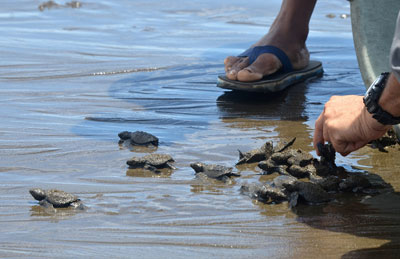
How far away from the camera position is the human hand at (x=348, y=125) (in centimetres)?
204

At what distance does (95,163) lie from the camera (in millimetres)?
2670

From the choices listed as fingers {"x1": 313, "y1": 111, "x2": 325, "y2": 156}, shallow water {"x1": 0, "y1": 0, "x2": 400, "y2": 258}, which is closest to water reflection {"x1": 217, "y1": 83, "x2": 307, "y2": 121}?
shallow water {"x1": 0, "y1": 0, "x2": 400, "y2": 258}

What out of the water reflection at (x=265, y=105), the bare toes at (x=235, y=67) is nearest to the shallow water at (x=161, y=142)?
the water reflection at (x=265, y=105)

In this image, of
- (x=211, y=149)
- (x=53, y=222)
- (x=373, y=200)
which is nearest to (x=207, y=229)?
(x=53, y=222)

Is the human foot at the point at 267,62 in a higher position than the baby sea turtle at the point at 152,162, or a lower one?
higher

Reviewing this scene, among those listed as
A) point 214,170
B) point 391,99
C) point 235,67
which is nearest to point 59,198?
point 214,170

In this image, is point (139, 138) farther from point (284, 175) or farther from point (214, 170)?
point (284, 175)

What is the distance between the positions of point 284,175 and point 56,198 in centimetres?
81

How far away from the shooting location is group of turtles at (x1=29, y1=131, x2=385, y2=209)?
7.45ft

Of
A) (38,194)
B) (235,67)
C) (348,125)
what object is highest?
(348,125)

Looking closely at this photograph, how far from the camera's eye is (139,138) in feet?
9.35

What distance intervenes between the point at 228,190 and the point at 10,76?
215 centimetres

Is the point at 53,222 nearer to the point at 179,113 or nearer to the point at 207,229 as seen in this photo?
the point at 207,229

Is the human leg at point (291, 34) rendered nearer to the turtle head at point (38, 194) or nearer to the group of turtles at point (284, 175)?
the group of turtles at point (284, 175)
